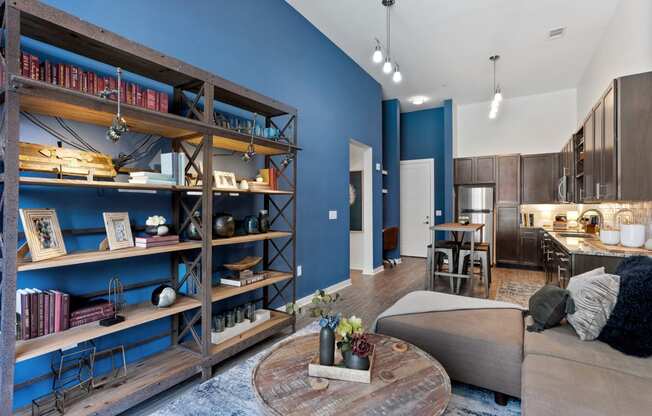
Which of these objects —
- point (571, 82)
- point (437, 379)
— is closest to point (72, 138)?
point (437, 379)

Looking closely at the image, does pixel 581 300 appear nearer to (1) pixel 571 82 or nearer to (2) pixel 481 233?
(2) pixel 481 233

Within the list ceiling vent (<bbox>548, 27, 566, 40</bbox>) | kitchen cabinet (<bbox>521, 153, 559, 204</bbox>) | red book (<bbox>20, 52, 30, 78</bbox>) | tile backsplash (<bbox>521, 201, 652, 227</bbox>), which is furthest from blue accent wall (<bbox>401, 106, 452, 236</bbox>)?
red book (<bbox>20, 52, 30, 78</bbox>)

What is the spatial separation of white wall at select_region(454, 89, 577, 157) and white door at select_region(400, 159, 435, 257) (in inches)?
33.9

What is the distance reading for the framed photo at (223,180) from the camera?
2604mm

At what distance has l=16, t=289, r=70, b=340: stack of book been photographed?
1615 millimetres

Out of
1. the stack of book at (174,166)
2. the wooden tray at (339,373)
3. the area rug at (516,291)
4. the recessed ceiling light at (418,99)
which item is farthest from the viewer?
the recessed ceiling light at (418,99)

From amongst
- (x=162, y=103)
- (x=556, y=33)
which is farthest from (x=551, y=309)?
(x=556, y=33)

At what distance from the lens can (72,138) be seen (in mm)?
2008

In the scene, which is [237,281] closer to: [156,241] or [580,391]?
[156,241]

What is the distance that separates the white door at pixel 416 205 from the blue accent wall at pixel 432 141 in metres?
0.15

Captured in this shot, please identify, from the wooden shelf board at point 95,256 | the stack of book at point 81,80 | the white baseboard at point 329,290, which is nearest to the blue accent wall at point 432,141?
the white baseboard at point 329,290

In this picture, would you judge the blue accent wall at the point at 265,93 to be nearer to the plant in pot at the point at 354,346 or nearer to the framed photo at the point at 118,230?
the framed photo at the point at 118,230

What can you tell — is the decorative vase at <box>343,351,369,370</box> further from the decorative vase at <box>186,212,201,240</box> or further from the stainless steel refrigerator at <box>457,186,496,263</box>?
the stainless steel refrigerator at <box>457,186,496,263</box>

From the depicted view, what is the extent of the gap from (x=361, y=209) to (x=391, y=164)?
154 cm
